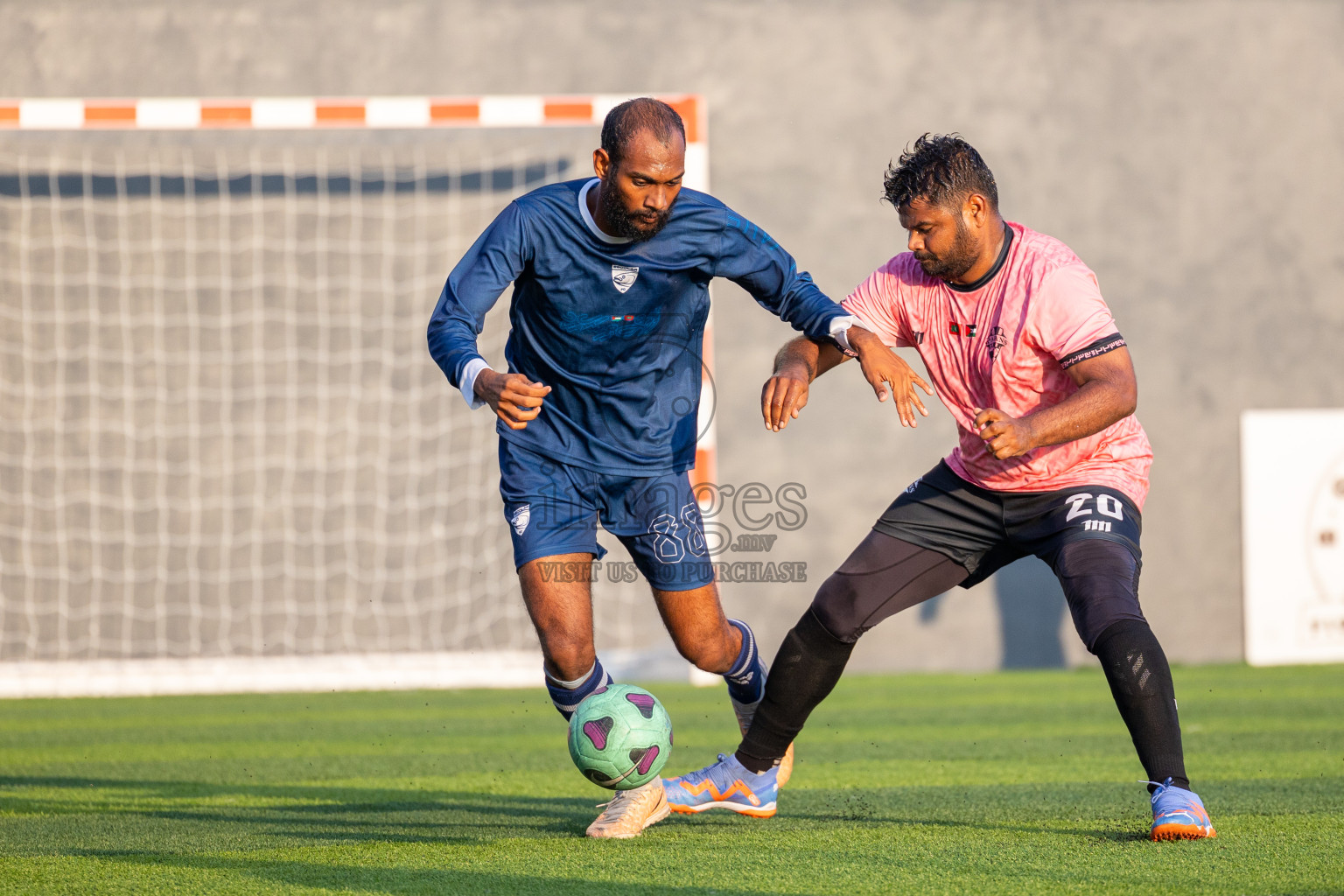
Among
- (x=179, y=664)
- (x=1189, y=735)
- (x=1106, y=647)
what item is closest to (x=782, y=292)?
(x=1106, y=647)

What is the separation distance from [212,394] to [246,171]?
154 cm

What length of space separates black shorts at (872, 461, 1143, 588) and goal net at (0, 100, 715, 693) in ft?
17.1

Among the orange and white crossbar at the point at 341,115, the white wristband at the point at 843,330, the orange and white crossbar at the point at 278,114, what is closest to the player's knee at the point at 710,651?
the white wristband at the point at 843,330

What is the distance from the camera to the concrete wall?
8859mm

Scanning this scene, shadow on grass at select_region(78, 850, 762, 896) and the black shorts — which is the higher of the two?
the black shorts

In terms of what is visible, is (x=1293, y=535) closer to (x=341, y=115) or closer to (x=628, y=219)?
(x=341, y=115)

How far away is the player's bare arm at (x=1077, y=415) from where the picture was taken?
10.3 ft

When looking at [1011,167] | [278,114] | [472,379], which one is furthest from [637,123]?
[1011,167]

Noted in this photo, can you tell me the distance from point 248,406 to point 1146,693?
22.6 feet

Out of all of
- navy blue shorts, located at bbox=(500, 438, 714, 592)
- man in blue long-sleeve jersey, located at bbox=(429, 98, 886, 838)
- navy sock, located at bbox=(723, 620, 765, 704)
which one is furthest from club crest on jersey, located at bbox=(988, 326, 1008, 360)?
navy sock, located at bbox=(723, 620, 765, 704)

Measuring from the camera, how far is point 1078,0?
913 cm

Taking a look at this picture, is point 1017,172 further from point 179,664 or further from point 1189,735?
point 179,664

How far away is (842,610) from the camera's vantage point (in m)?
3.65

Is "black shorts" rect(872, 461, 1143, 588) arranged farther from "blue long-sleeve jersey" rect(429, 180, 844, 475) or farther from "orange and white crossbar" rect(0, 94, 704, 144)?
"orange and white crossbar" rect(0, 94, 704, 144)
